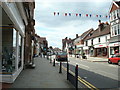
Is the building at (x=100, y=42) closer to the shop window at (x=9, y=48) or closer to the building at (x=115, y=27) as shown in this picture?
the building at (x=115, y=27)

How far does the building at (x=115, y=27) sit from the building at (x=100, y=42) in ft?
12.4

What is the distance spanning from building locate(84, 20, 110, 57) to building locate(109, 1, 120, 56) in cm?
377

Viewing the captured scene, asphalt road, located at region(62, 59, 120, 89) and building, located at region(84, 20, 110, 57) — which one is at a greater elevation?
building, located at region(84, 20, 110, 57)

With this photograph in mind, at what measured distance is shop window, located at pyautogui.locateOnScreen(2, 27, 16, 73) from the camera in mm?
8508

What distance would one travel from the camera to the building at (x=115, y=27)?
30.0 metres

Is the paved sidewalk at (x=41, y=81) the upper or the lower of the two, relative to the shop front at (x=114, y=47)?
lower

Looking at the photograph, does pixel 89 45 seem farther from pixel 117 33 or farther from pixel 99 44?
pixel 117 33

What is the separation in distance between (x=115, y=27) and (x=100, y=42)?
9.84 m

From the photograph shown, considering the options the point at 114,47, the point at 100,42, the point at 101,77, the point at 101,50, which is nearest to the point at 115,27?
the point at 114,47

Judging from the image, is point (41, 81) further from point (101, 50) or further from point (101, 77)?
point (101, 50)

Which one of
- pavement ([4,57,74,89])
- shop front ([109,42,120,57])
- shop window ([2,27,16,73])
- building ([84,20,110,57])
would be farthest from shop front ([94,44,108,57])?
shop window ([2,27,16,73])

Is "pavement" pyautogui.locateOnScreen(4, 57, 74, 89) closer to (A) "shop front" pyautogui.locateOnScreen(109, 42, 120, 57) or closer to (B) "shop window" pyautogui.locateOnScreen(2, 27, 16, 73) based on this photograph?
(B) "shop window" pyautogui.locateOnScreen(2, 27, 16, 73)

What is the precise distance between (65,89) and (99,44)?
118 feet

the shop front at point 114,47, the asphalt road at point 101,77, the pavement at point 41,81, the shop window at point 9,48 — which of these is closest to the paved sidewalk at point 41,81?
the pavement at point 41,81
